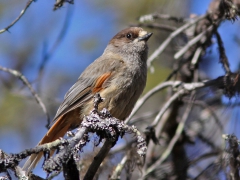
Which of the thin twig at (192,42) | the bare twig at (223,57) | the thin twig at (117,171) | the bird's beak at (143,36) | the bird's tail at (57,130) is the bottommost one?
the thin twig at (117,171)

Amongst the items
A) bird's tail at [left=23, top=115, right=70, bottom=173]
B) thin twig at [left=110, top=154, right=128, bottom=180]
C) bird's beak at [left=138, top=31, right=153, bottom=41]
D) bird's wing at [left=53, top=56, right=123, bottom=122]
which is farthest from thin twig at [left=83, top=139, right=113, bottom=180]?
bird's beak at [left=138, top=31, right=153, bottom=41]

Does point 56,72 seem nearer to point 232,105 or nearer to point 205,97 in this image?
point 205,97

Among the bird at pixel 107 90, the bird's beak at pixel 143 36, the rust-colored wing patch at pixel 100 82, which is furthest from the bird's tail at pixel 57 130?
the bird's beak at pixel 143 36

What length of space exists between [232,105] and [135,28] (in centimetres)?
164

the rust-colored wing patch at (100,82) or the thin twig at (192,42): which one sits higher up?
the thin twig at (192,42)

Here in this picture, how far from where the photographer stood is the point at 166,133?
5887 mm

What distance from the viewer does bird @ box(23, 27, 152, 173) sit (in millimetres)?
4934

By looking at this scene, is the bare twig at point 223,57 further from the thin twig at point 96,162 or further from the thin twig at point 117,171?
the thin twig at point 96,162

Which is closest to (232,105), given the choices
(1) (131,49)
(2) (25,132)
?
(1) (131,49)

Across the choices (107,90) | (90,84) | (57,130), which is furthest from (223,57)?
(57,130)

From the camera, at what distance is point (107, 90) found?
4.99 meters

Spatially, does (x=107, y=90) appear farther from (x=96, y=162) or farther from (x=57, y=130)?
(x=96, y=162)

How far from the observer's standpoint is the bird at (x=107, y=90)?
16.2 ft

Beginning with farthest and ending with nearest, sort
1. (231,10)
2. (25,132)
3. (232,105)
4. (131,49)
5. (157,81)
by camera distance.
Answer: (25,132), (157,81), (131,49), (232,105), (231,10)
